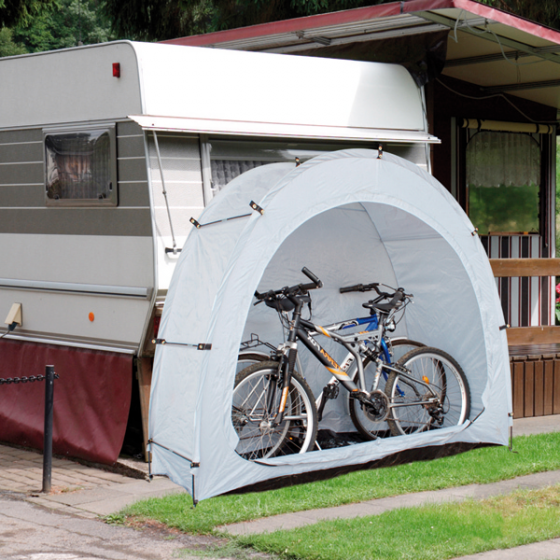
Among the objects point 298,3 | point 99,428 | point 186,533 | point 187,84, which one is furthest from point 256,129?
point 298,3

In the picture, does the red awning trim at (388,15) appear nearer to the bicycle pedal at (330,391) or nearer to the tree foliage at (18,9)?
the bicycle pedal at (330,391)

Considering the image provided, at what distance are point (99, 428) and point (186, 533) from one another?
185 cm

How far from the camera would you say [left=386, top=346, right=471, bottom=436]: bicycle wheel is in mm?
6219

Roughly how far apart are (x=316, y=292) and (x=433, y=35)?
253 cm

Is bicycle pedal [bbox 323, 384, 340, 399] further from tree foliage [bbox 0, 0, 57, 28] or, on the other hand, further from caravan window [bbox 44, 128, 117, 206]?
tree foliage [bbox 0, 0, 57, 28]

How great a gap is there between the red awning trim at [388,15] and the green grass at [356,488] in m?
3.30

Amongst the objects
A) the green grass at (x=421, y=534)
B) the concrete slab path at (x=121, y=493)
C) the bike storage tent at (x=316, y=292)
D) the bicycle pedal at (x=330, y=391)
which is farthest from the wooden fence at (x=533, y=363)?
the green grass at (x=421, y=534)

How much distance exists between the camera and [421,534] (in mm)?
4566

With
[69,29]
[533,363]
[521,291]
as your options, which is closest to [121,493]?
[533,363]

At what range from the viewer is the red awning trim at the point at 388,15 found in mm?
6664

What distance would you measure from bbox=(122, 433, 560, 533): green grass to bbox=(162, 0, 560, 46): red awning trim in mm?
3301

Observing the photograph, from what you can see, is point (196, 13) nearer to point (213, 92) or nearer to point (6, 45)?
point (213, 92)

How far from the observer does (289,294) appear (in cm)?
578

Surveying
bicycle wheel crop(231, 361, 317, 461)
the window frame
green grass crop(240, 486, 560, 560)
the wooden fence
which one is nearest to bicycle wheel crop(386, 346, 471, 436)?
bicycle wheel crop(231, 361, 317, 461)
